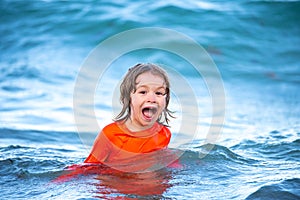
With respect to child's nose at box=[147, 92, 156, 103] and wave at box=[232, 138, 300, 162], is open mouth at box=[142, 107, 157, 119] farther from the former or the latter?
wave at box=[232, 138, 300, 162]

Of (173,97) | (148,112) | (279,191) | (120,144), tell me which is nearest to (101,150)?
(120,144)

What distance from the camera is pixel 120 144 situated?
373 cm

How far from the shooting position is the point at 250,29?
10680 mm

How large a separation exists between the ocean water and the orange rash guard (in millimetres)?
231

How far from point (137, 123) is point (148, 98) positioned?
0.30 meters

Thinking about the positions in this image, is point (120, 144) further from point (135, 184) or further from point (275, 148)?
point (275, 148)

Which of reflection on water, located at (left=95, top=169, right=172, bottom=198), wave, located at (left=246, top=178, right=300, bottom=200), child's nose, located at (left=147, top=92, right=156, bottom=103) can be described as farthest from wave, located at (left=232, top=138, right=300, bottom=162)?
child's nose, located at (left=147, top=92, right=156, bottom=103)

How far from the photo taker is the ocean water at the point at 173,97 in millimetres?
3346

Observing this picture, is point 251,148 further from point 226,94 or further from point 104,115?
point 226,94

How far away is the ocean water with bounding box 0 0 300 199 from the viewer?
3346 mm

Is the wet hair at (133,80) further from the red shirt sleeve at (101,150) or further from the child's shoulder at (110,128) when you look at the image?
the red shirt sleeve at (101,150)

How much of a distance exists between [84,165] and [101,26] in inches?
296

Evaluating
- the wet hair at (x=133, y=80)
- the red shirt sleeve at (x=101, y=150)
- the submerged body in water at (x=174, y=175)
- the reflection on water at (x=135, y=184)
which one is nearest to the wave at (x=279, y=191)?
the submerged body in water at (x=174, y=175)

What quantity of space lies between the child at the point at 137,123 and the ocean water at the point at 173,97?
0.79 feet
